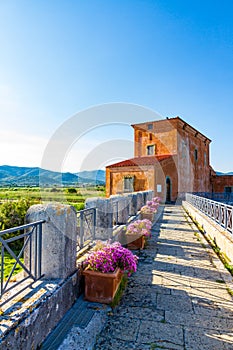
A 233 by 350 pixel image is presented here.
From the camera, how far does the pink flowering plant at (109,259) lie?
3142 millimetres

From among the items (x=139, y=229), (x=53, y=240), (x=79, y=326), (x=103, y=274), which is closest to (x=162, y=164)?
(x=139, y=229)

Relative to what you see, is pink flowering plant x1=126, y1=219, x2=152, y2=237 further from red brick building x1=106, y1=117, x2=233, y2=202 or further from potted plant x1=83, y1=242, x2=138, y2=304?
red brick building x1=106, y1=117, x2=233, y2=202

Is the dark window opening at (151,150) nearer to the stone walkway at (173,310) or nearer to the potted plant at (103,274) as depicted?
the stone walkway at (173,310)

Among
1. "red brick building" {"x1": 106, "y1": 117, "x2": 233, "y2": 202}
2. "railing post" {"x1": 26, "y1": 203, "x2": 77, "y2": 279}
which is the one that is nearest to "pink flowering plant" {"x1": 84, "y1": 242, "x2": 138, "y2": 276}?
"railing post" {"x1": 26, "y1": 203, "x2": 77, "y2": 279}

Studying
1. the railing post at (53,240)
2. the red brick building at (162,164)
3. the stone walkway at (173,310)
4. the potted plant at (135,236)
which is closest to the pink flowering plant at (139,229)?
the potted plant at (135,236)

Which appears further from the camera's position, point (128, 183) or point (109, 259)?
point (128, 183)

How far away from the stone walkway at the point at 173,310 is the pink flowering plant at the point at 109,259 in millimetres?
514

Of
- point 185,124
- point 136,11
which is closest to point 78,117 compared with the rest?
point 136,11

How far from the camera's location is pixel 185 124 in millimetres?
27250

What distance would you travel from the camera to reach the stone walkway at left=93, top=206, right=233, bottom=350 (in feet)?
7.82

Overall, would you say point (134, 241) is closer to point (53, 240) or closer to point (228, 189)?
point (53, 240)

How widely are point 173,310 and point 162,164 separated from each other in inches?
826

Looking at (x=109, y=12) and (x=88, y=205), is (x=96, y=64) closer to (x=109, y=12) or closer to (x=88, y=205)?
(x=109, y=12)

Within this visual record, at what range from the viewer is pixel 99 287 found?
3082mm
